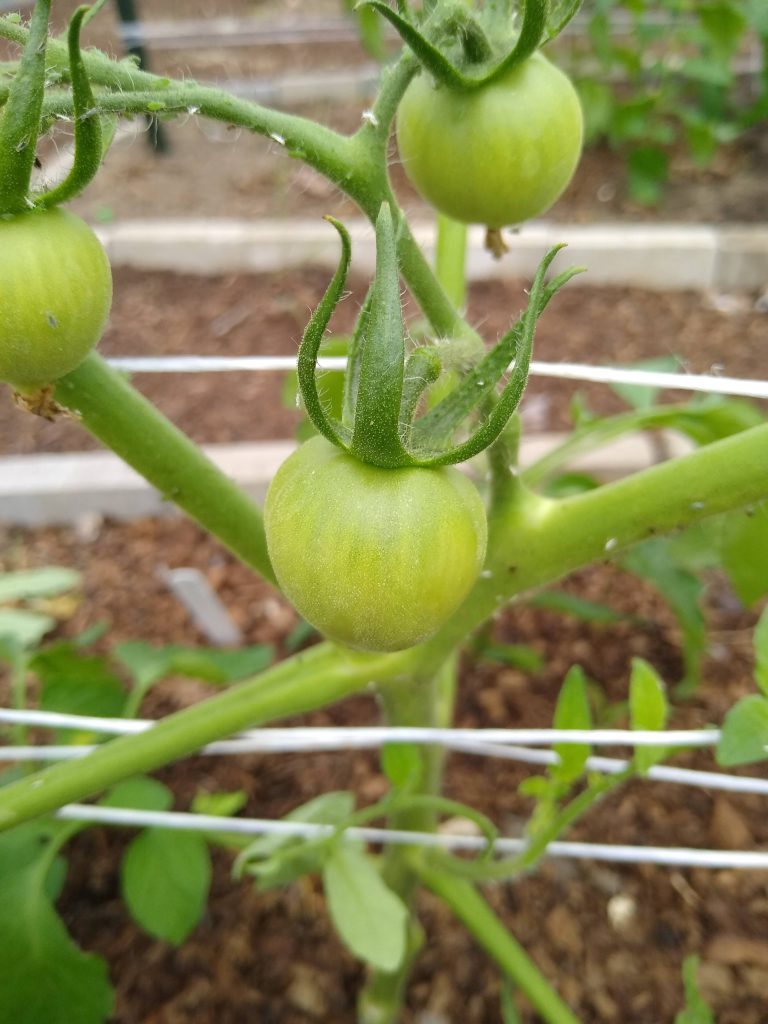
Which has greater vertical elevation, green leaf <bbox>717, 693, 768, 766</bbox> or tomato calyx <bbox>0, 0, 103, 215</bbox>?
tomato calyx <bbox>0, 0, 103, 215</bbox>

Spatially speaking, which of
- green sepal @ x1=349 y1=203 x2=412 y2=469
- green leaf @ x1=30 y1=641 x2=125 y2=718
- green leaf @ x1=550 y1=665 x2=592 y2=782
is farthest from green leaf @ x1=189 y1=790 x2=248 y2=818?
green sepal @ x1=349 y1=203 x2=412 y2=469

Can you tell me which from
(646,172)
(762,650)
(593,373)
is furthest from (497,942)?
(646,172)

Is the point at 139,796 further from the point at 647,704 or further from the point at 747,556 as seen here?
the point at 747,556

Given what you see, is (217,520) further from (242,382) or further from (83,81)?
(242,382)

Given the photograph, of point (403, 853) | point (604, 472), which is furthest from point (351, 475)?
point (604, 472)

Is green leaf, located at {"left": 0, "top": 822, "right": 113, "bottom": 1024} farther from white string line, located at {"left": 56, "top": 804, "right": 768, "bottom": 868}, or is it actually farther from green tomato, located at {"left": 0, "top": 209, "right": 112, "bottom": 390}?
green tomato, located at {"left": 0, "top": 209, "right": 112, "bottom": 390}

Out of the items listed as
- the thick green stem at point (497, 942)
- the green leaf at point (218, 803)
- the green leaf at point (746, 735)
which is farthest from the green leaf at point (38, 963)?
the green leaf at point (746, 735)

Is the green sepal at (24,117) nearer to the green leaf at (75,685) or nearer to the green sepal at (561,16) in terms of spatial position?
the green sepal at (561,16)
